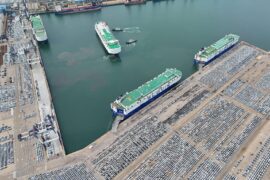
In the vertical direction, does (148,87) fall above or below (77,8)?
below

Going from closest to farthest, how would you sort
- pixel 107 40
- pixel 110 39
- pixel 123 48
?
pixel 107 40 → pixel 110 39 → pixel 123 48

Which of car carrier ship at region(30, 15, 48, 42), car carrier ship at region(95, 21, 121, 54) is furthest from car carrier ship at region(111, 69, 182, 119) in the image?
car carrier ship at region(30, 15, 48, 42)

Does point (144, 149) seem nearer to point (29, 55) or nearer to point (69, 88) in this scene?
point (69, 88)

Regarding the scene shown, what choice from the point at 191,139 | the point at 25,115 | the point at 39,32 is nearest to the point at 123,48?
the point at 39,32

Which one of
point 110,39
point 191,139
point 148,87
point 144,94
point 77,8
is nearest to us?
point 191,139

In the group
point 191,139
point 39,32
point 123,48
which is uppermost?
point 39,32

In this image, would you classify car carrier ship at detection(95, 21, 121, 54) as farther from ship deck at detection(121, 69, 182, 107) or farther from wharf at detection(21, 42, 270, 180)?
wharf at detection(21, 42, 270, 180)

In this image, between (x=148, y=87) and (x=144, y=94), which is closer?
(x=144, y=94)

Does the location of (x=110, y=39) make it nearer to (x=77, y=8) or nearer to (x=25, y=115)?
(x=77, y=8)
